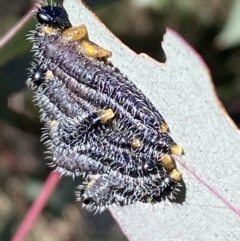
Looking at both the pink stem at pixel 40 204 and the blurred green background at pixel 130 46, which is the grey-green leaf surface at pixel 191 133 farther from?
the blurred green background at pixel 130 46

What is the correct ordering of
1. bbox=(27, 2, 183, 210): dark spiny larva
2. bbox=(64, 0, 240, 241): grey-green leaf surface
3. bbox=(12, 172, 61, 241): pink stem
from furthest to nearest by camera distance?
1. bbox=(12, 172, 61, 241): pink stem
2. bbox=(27, 2, 183, 210): dark spiny larva
3. bbox=(64, 0, 240, 241): grey-green leaf surface

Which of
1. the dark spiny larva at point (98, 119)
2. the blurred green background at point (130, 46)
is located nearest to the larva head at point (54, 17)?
the dark spiny larva at point (98, 119)

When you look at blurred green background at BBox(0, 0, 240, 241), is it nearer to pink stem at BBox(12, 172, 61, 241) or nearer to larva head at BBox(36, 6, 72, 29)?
pink stem at BBox(12, 172, 61, 241)

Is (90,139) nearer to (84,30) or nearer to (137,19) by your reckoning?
(84,30)

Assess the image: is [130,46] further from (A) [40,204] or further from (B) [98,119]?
(B) [98,119]

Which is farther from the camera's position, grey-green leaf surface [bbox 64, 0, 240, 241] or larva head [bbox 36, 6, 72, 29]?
larva head [bbox 36, 6, 72, 29]

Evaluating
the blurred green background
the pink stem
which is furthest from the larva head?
the blurred green background

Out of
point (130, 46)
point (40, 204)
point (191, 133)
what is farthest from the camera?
point (130, 46)

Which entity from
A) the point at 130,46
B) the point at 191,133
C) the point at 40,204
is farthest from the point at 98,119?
the point at 130,46
